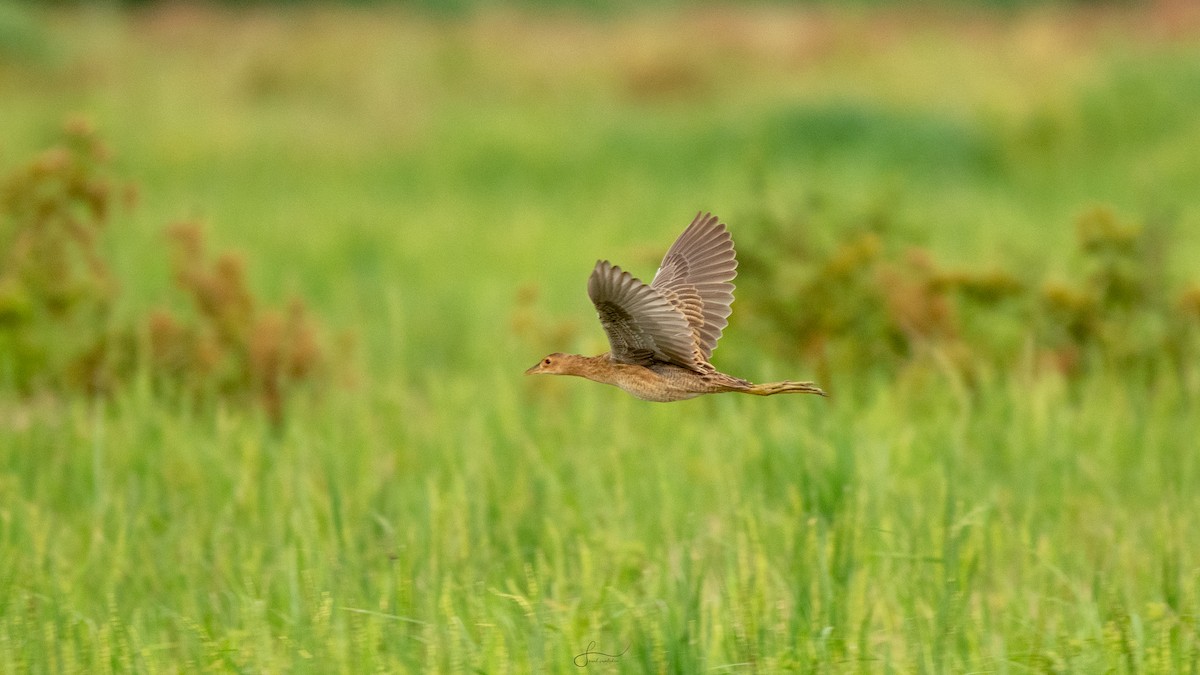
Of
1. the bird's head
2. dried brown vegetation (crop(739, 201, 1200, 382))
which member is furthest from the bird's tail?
dried brown vegetation (crop(739, 201, 1200, 382))

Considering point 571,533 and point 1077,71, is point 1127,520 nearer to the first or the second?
point 571,533

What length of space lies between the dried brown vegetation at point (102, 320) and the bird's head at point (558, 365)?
3.24 meters

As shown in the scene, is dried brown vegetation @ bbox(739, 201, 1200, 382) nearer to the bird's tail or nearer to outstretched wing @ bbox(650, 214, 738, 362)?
outstretched wing @ bbox(650, 214, 738, 362)

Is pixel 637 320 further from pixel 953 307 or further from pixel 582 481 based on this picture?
pixel 953 307

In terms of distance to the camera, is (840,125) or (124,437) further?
(840,125)

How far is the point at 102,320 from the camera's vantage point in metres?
5.87

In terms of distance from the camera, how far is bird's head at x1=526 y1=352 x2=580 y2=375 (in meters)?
2.46

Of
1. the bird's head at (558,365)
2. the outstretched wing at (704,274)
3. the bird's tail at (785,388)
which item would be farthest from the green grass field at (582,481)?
the bird's tail at (785,388)

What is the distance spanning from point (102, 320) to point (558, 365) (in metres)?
3.84

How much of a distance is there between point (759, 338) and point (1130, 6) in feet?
61.3

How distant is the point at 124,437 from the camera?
500 centimetres

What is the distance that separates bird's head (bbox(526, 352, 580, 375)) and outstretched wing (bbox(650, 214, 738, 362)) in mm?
407

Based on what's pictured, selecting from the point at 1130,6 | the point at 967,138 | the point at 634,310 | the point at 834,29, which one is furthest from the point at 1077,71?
the point at 634,310

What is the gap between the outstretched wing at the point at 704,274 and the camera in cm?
287
